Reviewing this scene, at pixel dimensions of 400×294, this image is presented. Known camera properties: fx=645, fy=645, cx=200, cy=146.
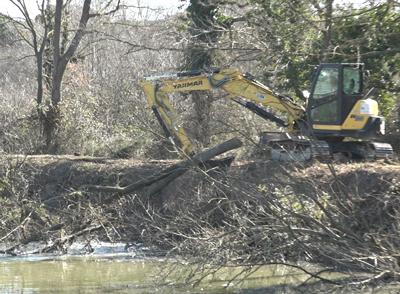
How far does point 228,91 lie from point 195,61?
465cm

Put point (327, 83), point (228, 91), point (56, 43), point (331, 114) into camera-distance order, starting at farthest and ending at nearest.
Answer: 1. point (56, 43)
2. point (228, 91)
3. point (331, 114)
4. point (327, 83)

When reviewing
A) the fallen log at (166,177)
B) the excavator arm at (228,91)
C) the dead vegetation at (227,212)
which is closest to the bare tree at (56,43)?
the dead vegetation at (227,212)

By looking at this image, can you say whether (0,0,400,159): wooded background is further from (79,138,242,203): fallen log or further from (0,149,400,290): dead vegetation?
(0,149,400,290): dead vegetation

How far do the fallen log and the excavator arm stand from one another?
21.8 inches

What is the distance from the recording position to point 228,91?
51.8 ft

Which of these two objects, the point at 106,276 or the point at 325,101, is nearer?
the point at 106,276

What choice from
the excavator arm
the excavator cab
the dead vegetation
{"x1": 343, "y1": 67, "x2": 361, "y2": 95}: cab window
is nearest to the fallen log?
the dead vegetation

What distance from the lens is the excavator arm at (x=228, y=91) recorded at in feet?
50.4

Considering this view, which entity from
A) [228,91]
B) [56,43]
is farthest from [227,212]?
[56,43]

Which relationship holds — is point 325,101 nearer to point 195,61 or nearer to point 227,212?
point 227,212

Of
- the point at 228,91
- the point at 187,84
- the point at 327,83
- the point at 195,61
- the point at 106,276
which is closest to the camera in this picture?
the point at 106,276

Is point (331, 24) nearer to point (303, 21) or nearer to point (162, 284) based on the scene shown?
point (303, 21)

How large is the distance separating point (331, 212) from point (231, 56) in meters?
10.0

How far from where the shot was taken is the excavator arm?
15359 millimetres
